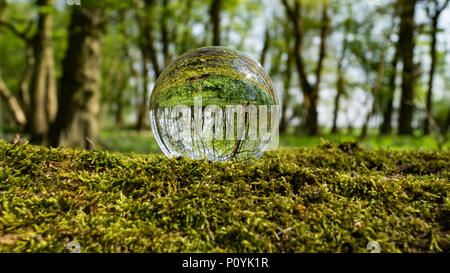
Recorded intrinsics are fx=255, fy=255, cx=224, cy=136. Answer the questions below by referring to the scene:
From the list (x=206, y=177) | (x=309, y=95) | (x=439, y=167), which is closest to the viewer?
(x=206, y=177)

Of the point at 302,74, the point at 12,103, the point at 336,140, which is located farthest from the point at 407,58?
the point at 12,103

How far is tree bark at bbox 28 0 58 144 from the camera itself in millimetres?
11953

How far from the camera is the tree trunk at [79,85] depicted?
282 inches

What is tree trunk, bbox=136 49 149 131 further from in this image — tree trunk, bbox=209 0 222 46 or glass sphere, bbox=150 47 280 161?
glass sphere, bbox=150 47 280 161

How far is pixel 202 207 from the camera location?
1.83m

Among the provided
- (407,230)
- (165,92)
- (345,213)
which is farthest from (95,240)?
(407,230)

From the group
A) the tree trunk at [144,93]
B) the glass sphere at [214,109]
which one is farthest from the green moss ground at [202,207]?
the tree trunk at [144,93]

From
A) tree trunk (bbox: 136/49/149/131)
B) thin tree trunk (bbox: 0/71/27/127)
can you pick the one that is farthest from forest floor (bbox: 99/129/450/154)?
tree trunk (bbox: 136/49/149/131)

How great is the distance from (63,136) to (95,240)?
21.9 feet

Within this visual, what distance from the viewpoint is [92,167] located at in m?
2.23

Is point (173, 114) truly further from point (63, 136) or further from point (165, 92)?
point (63, 136)

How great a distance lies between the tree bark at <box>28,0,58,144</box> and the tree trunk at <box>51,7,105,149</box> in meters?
5.69

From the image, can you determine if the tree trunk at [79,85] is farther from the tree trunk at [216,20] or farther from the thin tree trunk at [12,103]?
the thin tree trunk at [12,103]
